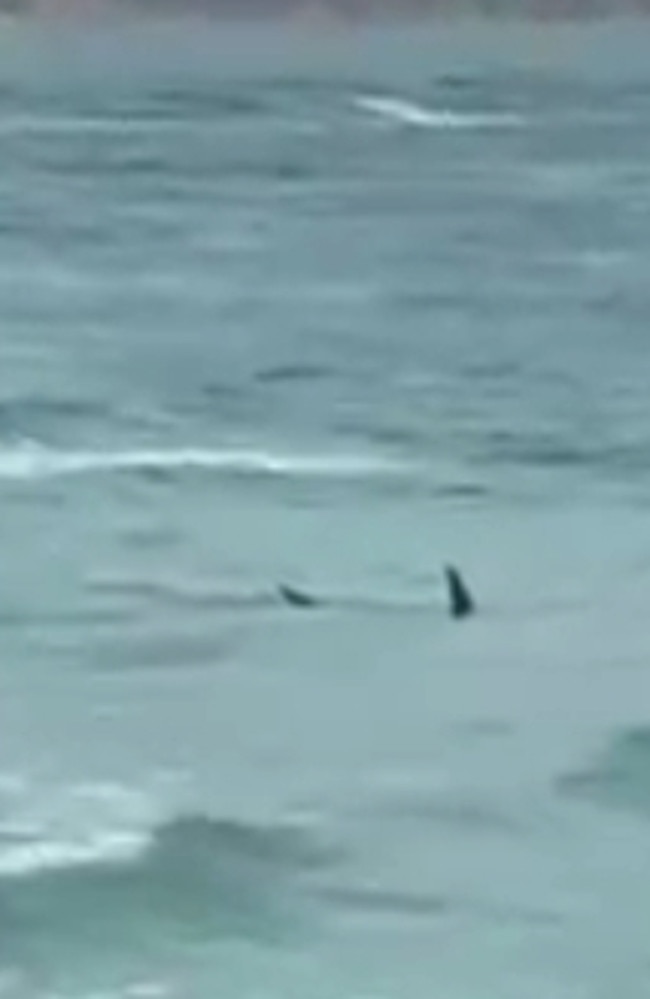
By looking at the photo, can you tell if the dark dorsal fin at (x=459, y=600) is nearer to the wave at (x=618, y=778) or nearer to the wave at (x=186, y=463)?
the wave at (x=618, y=778)

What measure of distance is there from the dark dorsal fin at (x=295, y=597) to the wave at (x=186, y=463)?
6110mm

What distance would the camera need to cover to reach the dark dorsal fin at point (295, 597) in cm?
3681

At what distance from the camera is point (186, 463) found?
44.7m

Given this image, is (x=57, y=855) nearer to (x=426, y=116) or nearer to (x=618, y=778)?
(x=618, y=778)

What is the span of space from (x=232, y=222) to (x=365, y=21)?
79.9 metres

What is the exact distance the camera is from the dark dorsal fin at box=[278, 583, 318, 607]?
36.8m

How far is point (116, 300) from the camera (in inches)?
2454

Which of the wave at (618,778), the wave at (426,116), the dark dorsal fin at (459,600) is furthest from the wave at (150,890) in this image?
the wave at (426,116)

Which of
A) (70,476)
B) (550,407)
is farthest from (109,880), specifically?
(550,407)

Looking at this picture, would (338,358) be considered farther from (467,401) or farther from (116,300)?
(116,300)

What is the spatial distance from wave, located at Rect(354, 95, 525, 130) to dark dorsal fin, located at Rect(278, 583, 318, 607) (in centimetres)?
6666

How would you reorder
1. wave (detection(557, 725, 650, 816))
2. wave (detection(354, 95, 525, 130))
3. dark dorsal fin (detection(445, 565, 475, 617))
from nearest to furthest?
wave (detection(557, 725, 650, 816)) → dark dorsal fin (detection(445, 565, 475, 617)) → wave (detection(354, 95, 525, 130))

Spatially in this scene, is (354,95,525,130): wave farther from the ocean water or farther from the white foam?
the white foam

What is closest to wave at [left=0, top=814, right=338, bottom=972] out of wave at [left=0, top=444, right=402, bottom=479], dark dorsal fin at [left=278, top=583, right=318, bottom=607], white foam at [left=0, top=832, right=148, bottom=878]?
white foam at [left=0, top=832, right=148, bottom=878]
